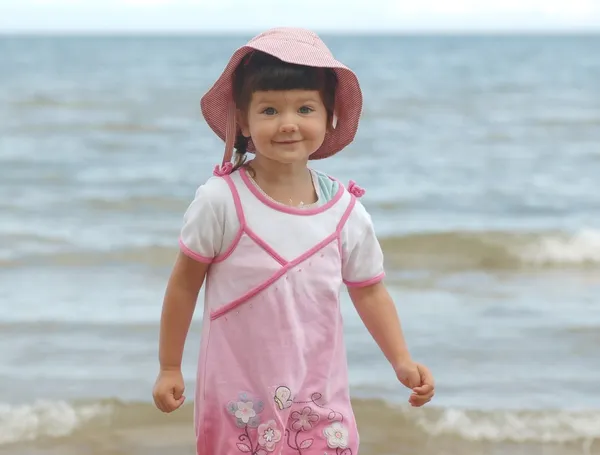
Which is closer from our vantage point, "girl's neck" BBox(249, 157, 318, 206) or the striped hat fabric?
the striped hat fabric

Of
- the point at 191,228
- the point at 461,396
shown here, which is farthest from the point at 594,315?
the point at 191,228

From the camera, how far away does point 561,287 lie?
6570 mm

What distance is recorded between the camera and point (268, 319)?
2529 mm

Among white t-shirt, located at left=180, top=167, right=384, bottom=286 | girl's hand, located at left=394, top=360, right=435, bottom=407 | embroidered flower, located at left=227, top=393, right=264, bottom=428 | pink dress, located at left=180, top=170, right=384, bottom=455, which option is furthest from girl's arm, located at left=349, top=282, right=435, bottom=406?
embroidered flower, located at left=227, top=393, right=264, bottom=428

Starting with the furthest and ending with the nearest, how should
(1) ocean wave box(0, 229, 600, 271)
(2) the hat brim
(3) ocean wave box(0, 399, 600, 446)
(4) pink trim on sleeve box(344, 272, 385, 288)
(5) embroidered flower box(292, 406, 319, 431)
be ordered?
(1) ocean wave box(0, 229, 600, 271), (3) ocean wave box(0, 399, 600, 446), (4) pink trim on sleeve box(344, 272, 385, 288), (5) embroidered flower box(292, 406, 319, 431), (2) the hat brim

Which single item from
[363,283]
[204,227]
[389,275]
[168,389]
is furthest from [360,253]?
[389,275]

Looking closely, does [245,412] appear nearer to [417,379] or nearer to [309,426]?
[309,426]

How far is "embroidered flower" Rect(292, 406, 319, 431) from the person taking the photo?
2.57 m

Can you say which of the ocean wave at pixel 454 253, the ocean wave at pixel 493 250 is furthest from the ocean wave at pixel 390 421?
the ocean wave at pixel 493 250

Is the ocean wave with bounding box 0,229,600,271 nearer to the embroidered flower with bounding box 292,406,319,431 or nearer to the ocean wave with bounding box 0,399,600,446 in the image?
the ocean wave with bounding box 0,399,600,446

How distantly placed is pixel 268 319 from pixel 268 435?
0.88 feet

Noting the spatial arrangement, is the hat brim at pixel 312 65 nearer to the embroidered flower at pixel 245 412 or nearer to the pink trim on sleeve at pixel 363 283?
the pink trim on sleeve at pixel 363 283

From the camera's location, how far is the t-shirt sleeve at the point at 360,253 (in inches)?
103

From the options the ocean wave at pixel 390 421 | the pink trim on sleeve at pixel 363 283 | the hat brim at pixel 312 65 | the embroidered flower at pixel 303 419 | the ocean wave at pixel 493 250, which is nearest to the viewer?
the hat brim at pixel 312 65
